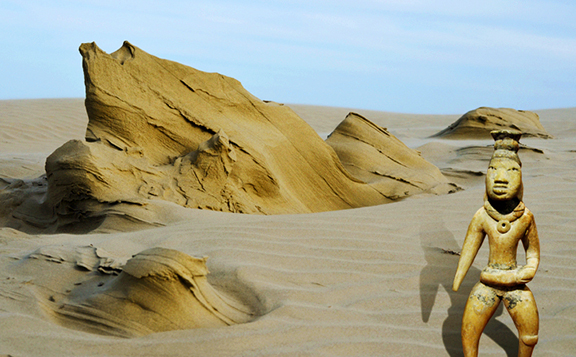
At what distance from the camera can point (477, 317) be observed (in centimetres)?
215

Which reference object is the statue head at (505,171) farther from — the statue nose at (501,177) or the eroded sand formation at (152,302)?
the eroded sand formation at (152,302)

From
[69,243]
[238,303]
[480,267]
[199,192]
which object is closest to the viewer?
[238,303]

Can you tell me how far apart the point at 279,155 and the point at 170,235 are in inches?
77.5

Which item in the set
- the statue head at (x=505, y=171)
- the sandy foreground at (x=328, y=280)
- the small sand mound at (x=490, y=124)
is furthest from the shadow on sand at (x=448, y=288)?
the small sand mound at (x=490, y=124)

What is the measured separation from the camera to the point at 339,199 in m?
5.30

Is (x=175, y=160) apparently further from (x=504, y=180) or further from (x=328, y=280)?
(x=504, y=180)

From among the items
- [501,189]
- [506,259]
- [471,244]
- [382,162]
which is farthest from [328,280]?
[382,162]

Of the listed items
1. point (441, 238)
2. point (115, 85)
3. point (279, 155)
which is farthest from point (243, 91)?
point (441, 238)

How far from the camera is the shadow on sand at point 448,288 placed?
7.82 ft

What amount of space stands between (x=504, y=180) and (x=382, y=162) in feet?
13.4

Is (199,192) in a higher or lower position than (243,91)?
lower

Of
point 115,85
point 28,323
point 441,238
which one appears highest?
point 115,85

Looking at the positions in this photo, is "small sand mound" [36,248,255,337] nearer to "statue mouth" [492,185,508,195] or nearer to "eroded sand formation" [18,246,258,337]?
"eroded sand formation" [18,246,258,337]

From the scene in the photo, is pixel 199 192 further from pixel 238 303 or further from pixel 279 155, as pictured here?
pixel 238 303
